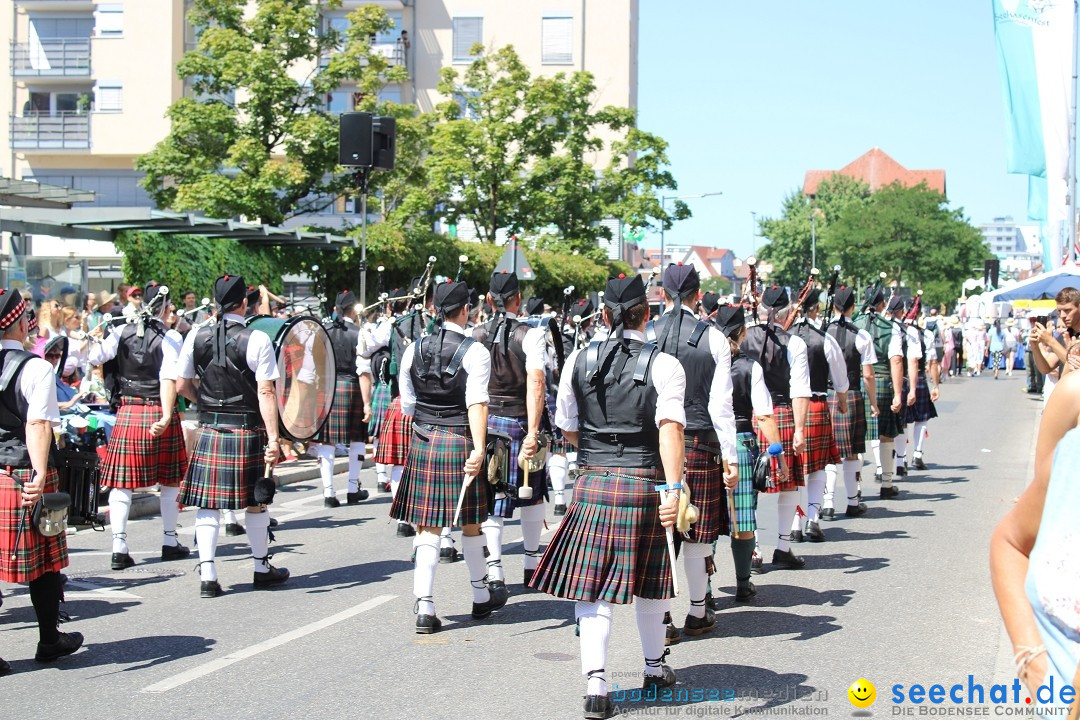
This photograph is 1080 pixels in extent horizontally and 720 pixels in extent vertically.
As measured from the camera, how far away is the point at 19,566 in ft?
20.2

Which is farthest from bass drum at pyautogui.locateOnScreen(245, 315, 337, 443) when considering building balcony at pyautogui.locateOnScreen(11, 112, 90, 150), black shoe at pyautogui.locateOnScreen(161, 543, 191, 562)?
building balcony at pyautogui.locateOnScreen(11, 112, 90, 150)

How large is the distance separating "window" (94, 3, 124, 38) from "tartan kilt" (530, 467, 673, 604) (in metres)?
42.4

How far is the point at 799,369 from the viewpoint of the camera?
877 centimetres

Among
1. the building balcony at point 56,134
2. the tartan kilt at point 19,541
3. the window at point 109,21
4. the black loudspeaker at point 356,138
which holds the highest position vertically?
the window at point 109,21

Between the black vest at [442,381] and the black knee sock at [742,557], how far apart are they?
1895 millimetres

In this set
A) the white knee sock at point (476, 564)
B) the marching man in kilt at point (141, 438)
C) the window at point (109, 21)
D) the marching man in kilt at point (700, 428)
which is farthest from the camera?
the window at point (109, 21)

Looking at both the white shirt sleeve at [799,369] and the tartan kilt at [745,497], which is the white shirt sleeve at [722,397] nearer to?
the tartan kilt at [745,497]

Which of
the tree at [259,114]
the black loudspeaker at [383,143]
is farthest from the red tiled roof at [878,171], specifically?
the black loudspeaker at [383,143]

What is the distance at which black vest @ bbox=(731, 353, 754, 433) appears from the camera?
25.9 feet

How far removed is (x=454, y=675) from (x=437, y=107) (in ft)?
102

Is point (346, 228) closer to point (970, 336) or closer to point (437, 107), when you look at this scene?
point (437, 107)

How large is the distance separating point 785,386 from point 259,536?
390cm

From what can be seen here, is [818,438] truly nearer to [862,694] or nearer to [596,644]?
[862,694]

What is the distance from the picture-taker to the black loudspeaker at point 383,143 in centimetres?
1844
